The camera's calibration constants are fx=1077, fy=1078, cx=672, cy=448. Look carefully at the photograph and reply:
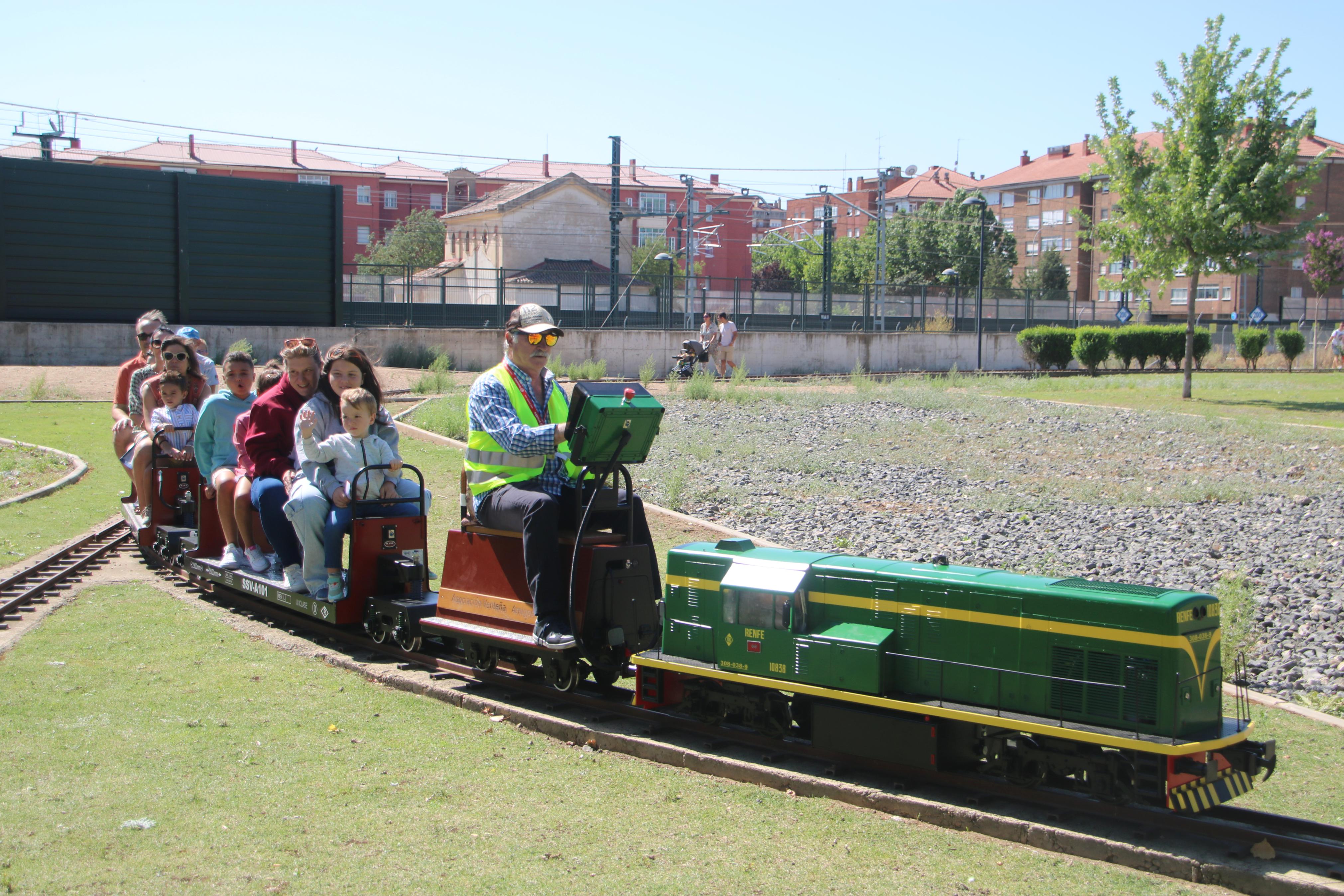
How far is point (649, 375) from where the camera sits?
29578mm

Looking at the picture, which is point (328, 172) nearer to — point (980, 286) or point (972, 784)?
point (980, 286)

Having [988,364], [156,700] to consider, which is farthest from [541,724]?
[988,364]

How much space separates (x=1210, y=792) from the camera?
16.1 feet

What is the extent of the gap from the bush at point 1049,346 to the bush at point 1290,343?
10129 millimetres

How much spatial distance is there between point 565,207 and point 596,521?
7760 cm

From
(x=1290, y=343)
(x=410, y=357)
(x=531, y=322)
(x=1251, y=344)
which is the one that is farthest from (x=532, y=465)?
(x=1290, y=343)

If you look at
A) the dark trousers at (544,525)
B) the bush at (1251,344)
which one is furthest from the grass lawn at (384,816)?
the bush at (1251,344)

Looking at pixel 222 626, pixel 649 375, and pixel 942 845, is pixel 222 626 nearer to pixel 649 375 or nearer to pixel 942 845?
pixel 942 845

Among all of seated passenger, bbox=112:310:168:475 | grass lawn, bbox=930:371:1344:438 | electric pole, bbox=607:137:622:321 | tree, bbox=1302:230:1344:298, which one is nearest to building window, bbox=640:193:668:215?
tree, bbox=1302:230:1344:298

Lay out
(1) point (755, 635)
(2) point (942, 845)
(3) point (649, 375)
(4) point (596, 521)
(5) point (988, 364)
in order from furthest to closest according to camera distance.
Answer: (5) point (988, 364)
(3) point (649, 375)
(4) point (596, 521)
(1) point (755, 635)
(2) point (942, 845)

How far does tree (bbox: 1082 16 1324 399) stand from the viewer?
2722 cm

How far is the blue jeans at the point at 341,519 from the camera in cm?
795

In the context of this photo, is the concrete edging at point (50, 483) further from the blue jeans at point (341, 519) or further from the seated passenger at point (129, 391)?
the blue jeans at point (341, 519)

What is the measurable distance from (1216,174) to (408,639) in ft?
86.9
